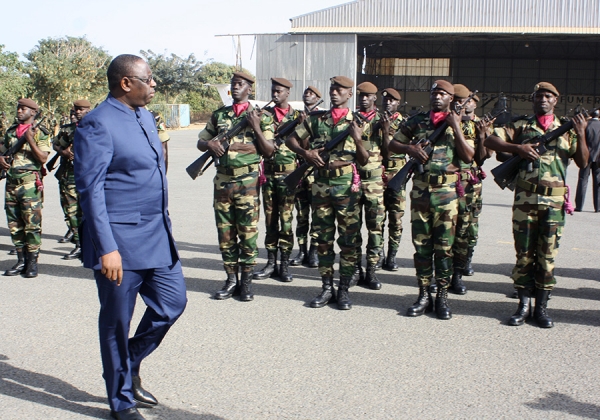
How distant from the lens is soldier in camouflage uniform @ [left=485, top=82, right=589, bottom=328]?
5.80m

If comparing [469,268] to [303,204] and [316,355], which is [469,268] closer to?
[303,204]

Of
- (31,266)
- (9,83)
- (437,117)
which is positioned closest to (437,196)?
(437,117)

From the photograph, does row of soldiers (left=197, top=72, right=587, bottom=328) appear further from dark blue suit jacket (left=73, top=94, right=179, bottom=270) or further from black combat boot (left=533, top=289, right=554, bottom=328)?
dark blue suit jacket (left=73, top=94, right=179, bottom=270)

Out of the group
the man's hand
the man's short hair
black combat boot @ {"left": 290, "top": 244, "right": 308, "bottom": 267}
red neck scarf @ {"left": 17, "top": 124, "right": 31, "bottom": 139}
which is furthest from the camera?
black combat boot @ {"left": 290, "top": 244, "right": 308, "bottom": 267}

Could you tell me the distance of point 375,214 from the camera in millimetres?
7086

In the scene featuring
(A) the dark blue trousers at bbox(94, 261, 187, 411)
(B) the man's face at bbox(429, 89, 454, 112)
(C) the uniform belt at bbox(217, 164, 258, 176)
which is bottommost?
(A) the dark blue trousers at bbox(94, 261, 187, 411)

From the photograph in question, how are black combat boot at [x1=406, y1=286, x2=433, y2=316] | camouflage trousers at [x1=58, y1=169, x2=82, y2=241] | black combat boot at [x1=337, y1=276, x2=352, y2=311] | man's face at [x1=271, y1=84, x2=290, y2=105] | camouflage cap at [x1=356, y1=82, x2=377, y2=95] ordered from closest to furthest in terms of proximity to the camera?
black combat boot at [x1=406, y1=286, x2=433, y2=316] → black combat boot at [x1=337, y1=276, x2=352, y2=311] → camouflage cap at [x1=356, y1=82, x2=377, y2=95] → man's face at [x1=271, y1=84, x2=290, y2=105] → camouflage trousers at [x1=58, y1=169, x2=82, y2=241]

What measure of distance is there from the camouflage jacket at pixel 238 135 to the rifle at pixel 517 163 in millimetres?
2259

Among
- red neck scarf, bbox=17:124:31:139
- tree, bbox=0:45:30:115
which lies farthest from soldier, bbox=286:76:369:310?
tree, bbox=0:45:30:115

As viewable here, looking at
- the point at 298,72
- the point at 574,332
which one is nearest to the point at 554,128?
the point at 574,332

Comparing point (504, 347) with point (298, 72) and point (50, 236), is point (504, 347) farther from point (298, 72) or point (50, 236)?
point (298, 72)

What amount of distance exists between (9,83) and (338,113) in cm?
2533

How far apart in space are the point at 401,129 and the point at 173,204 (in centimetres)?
744

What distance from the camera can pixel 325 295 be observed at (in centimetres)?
648
